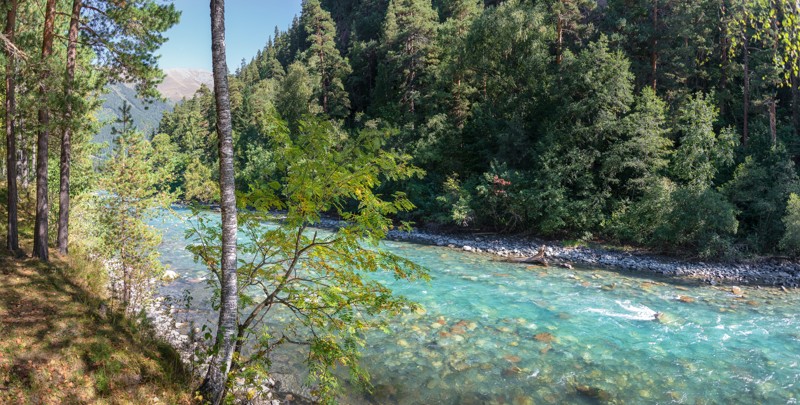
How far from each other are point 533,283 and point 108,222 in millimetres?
13180

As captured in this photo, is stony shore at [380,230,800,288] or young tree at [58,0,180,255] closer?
young tree at [58,0,180,255]

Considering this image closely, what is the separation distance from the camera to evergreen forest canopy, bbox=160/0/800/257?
18.9 meters

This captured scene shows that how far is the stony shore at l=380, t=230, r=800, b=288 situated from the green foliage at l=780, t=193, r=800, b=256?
0.78m

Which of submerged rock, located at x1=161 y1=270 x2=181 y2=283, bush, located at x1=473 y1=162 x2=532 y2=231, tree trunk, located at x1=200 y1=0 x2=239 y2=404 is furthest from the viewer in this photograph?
bush, located at x1=473 y1=162 x2=532 y2=231

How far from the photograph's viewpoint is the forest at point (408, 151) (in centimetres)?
457

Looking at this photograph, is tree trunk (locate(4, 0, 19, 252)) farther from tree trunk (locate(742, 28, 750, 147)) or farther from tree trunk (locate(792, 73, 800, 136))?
tree trunk (locate(792, 73, 800, 136))

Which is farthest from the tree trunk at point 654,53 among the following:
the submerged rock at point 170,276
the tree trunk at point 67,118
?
the tree trunk at point 67,118

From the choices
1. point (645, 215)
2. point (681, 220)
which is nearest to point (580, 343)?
point (681, 220)

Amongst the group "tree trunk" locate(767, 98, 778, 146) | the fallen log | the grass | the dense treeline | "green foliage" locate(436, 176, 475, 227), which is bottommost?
the fallen log

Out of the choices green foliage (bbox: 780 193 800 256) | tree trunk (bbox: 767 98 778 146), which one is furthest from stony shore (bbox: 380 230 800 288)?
tree trunk (bbox: 767 98 778 146)

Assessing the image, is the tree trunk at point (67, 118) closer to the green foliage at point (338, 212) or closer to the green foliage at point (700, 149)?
the green foliage at point (338, 212)

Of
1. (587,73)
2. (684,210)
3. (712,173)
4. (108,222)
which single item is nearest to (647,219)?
(684,210)

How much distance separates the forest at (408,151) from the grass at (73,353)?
882 mm

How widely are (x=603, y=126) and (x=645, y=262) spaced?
7.49m
